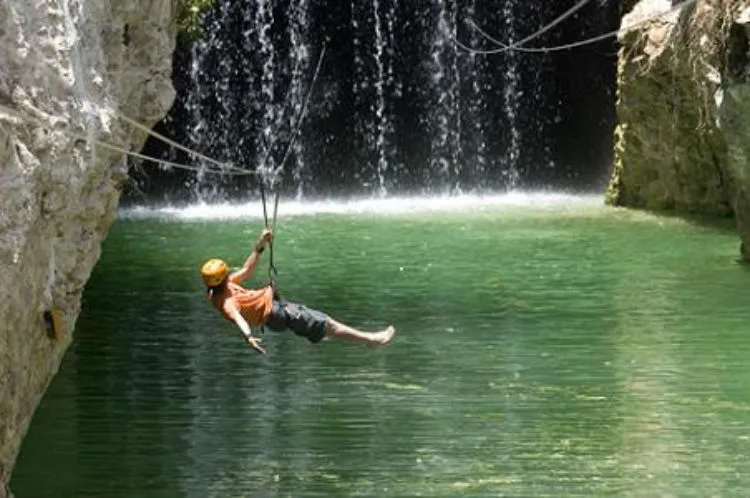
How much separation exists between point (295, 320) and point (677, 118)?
13625 millimetres

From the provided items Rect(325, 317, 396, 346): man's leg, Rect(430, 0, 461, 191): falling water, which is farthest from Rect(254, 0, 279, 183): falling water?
Rect(325, 317, 396, 346): man's leg

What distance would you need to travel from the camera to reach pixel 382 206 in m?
26.0

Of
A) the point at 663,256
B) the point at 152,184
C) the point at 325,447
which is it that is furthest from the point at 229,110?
the point at 325,447

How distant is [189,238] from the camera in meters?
21.3

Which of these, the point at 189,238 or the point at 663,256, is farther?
the point at 189,238

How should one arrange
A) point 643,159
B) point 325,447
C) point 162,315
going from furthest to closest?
point 643,159, point 162,315, point 325,447

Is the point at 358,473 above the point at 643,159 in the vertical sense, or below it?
below

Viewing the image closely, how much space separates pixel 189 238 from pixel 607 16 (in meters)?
10.7

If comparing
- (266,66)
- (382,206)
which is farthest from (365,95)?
(382,206)

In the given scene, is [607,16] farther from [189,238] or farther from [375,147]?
[189,238]

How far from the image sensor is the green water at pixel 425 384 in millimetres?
9617

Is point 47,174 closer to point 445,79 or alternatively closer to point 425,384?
point 425,384

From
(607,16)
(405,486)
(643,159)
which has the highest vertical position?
(607,16)

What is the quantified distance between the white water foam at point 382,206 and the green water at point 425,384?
5429 millimetres
